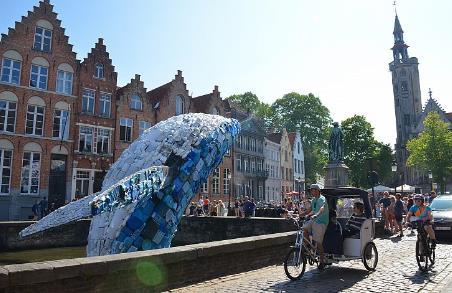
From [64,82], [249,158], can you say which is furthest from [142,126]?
[249,158]

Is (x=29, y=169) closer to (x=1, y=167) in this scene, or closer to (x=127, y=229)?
(x=1, y=167)

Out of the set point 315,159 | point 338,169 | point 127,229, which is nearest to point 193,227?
point 338,169

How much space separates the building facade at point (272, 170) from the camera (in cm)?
5309

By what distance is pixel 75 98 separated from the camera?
30.6 meters

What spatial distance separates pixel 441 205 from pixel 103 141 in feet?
80.7

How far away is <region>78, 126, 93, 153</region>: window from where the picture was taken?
3061 cm

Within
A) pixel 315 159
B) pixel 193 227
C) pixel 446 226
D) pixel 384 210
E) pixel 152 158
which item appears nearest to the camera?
pixel 152 158

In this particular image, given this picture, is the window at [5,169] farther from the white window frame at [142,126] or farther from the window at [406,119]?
the window at [406,119]

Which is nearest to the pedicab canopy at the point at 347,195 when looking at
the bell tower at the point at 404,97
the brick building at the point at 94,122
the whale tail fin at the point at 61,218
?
the whale tail fin at the point at 61,218

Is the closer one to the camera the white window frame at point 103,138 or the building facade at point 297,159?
the white window frame at point 103,138

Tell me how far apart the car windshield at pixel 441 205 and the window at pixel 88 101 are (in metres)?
24.9

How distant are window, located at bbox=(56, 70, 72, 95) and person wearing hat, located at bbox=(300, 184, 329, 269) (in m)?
26.4

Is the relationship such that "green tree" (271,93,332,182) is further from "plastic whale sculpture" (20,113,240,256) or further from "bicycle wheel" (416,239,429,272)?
"bicycle wheel" (416,239,429,272)

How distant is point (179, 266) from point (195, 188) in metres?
4.35
